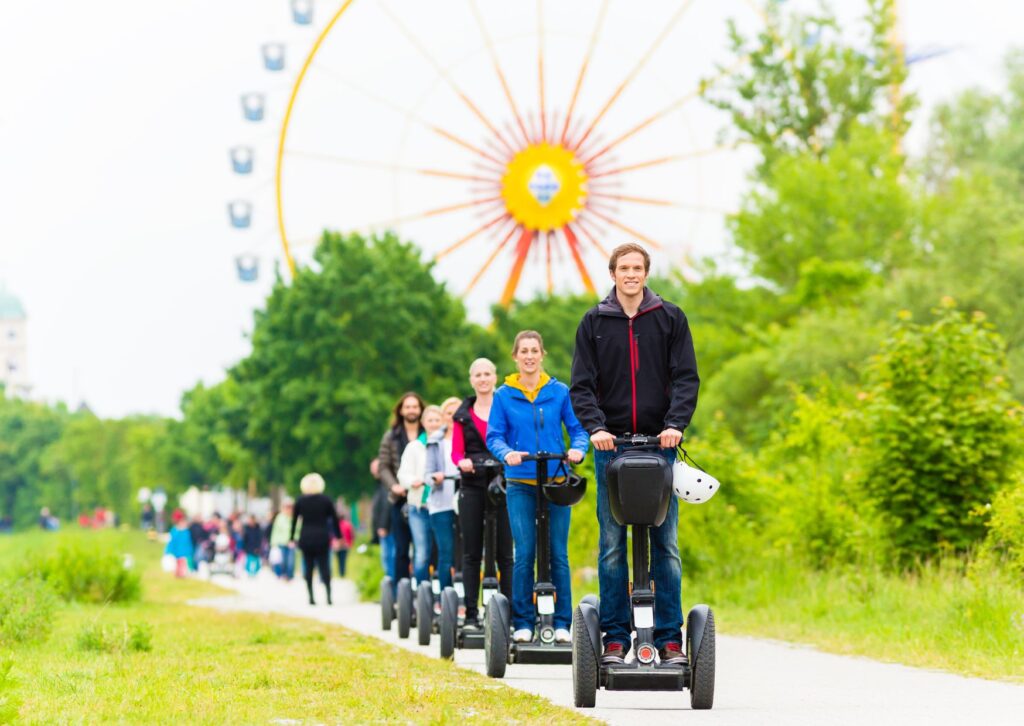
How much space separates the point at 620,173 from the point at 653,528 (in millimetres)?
32888

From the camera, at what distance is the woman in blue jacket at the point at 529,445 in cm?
970

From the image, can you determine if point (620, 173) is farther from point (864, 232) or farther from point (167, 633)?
point (167, 633)

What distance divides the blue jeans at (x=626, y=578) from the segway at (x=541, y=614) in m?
1.35

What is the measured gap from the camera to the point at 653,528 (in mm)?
7914

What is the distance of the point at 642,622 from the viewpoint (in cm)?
770

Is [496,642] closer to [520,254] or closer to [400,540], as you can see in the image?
[400,540]

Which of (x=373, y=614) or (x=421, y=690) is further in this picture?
(x=373, y=614)

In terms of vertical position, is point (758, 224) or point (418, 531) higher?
point (758, 224)

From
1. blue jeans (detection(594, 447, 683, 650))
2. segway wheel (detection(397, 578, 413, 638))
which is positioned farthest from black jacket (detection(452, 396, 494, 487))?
blue jeans (detection(594, 447, 683, 650))

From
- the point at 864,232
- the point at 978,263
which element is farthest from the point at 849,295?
the point at 978,263

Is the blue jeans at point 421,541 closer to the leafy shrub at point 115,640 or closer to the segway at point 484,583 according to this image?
the segway at point 484,583

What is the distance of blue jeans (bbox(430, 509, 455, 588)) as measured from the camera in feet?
42.2

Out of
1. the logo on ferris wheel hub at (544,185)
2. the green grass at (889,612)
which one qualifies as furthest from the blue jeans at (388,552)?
the logo on ferris wheel hub at (544,185)

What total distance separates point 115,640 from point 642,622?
220 inches
